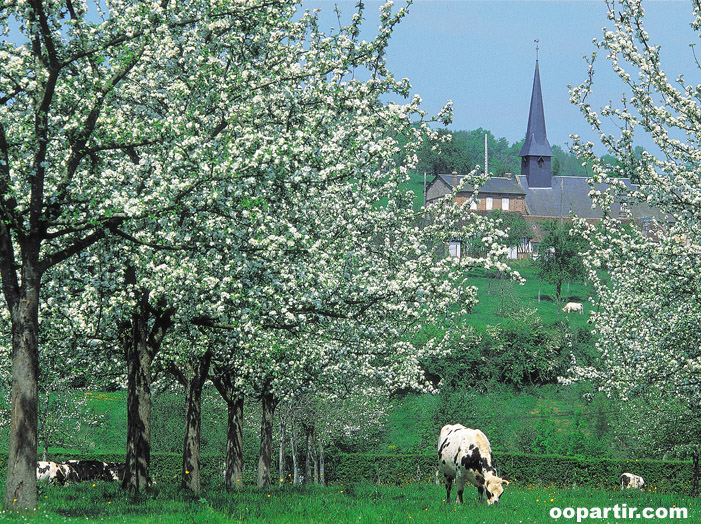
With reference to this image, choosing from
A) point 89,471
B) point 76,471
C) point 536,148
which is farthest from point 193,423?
point 536,148

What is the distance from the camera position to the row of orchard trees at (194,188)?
511 inches

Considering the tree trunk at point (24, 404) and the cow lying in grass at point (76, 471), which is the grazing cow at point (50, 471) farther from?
the tree trunk at point (24, 404)

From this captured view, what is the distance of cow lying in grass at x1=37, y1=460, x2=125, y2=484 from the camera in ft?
112

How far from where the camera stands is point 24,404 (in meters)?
13.4

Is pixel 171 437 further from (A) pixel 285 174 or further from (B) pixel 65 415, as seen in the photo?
(A) pixel 285 174

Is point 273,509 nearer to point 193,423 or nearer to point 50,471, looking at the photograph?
point 193,423

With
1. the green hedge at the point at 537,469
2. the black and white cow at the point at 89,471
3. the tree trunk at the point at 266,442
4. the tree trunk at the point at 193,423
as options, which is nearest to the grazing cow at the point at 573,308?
the green hedge at the point at 537,469

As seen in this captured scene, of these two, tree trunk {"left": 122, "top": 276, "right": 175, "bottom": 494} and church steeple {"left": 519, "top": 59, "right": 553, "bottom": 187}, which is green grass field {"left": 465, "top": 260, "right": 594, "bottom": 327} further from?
Result: tree trunk {"left": 122, "top": 276, "right": 175, "bottom": 494}

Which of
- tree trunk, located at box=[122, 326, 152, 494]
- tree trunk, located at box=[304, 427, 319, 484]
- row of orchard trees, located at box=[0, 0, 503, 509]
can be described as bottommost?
tree trunk, located at box=[304, 427, 319, 484]

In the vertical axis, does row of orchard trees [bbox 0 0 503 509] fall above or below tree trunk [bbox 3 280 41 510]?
above

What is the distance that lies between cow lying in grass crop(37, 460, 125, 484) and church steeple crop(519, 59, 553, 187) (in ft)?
405

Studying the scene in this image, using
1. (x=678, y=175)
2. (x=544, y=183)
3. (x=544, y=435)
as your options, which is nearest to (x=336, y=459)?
(x=544, y=435)

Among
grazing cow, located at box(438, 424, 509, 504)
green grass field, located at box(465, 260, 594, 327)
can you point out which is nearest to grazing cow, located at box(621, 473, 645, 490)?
grazing cow, located at box(438, 424, 509, 504)

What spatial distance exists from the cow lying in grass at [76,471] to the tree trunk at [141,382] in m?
16.0
